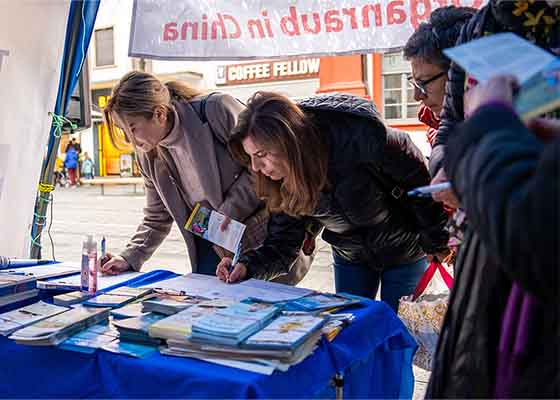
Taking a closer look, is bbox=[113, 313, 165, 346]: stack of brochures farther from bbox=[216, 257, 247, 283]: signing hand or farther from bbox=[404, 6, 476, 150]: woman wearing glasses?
bbox=[404, 6, 476, 150]: woman wearing glasses

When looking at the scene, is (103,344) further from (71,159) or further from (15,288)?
(71,159)

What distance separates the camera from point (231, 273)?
5.34 feet

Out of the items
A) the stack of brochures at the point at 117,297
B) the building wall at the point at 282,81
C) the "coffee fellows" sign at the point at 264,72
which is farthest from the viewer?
the "coffee fellows" sign at the point at 264,72

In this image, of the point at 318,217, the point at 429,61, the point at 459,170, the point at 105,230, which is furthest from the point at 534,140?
the point at 105,230

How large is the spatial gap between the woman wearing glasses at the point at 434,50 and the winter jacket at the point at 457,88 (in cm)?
19

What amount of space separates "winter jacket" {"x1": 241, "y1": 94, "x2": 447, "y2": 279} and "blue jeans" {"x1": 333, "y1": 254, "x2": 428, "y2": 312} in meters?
0.03

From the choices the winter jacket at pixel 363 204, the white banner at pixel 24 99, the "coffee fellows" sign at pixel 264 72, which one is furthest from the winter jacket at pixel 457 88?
the "coffee fellows" sign at pixel 264 72

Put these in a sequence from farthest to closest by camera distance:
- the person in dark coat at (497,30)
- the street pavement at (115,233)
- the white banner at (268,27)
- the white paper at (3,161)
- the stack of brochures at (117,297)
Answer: the street pavement at (115,233), the white paper at (3,161), the white banner at (268,27), the stack of brochures at (117,297), the person in dark coat at (497,30)

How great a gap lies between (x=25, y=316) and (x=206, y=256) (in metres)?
0.82

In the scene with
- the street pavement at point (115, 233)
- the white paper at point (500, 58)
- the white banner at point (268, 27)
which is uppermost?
the white banner at point (268, 27)

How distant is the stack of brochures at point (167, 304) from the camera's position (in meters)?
1.27

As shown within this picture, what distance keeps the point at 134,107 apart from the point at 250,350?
1.06 meters

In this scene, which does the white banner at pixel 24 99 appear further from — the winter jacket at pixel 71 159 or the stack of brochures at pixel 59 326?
the winter jacket at pixel 71 159

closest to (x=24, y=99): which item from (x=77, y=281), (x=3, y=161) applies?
(x=3, y=161)
